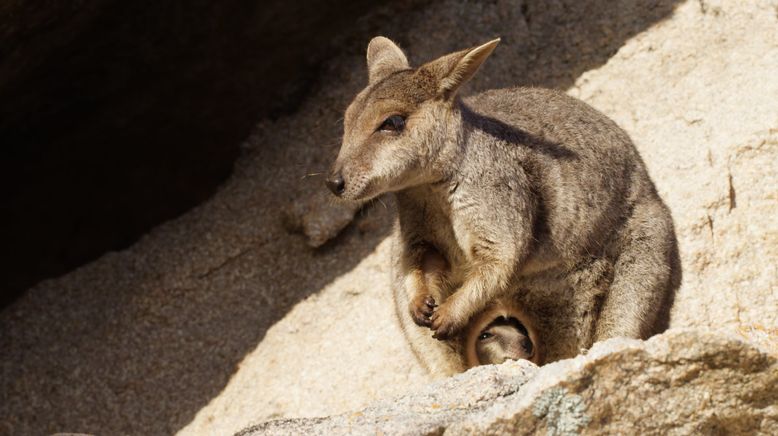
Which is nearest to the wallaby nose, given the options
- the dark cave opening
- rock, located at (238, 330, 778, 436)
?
rock, located at (238, 330, 778, 436)

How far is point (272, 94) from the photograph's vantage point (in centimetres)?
905

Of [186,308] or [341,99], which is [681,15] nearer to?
[341,99]

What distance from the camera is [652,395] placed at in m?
4.26

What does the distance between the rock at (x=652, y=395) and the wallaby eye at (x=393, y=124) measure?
6.89ft

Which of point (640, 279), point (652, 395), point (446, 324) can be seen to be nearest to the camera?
point (652, 395)

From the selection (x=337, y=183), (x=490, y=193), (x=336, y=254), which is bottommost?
(x=336, y=254)

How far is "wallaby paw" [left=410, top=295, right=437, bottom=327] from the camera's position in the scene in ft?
20.4

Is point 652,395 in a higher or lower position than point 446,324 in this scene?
higher

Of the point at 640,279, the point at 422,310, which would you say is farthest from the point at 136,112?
the point at 640,279

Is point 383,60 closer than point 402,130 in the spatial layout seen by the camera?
No

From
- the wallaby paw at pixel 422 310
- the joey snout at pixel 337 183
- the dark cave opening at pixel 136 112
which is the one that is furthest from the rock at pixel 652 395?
the dark cave opening at pixel 136 112

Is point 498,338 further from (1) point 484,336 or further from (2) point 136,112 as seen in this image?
(2) point 136,112

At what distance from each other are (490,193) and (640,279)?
118cm

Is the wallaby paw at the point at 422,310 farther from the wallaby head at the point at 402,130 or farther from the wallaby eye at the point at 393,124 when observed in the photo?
the wallaby eye at the point at 393,124
